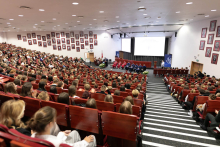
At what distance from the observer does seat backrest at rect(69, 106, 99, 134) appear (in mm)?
2199

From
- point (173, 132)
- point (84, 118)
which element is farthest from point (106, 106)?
point (173, 132)

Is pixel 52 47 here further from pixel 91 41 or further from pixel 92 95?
pixel 92 95

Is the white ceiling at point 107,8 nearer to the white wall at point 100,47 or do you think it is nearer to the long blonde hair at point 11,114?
the long blonde hair at point 11,114

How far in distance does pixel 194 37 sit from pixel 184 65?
10.5 ft

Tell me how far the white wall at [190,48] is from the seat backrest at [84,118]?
1040cm

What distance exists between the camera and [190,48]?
41.7ft

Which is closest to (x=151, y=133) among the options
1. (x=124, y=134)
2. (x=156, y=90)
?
(x=124, y=134)

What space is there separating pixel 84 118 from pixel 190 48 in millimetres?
13805

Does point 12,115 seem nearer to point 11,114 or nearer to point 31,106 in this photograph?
point 11,114

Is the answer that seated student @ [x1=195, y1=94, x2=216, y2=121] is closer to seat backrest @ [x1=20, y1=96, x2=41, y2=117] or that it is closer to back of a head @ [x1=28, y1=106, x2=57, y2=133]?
back of a head @ [x1=28, y1=106, x2=57, y2=133]

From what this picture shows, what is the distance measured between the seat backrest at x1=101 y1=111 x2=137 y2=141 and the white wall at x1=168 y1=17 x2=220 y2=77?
10059mm

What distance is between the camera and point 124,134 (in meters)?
2.12

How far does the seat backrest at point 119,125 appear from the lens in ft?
6.67

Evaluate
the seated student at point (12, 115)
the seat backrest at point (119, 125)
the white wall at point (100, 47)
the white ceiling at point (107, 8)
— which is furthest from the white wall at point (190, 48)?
the seated student at point (12, 115)
